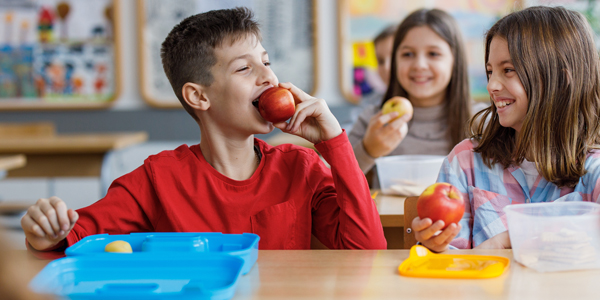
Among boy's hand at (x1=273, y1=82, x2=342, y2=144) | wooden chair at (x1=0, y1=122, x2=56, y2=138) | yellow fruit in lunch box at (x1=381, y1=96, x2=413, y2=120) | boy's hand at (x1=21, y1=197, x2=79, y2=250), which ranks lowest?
wooden chair at (x1=0, y1=122, x2=56, y2=138)

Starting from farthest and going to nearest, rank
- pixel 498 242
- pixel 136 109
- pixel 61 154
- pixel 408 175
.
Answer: pixel 136 109, pixel 61 154, pixel 408 175, pixel 498 242

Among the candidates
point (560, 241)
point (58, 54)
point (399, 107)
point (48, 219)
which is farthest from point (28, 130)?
point (560, 241)

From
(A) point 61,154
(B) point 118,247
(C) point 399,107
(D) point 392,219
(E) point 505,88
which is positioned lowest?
(A) point 61,154

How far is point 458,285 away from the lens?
2.51ft

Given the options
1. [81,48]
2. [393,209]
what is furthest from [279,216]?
[81,48]

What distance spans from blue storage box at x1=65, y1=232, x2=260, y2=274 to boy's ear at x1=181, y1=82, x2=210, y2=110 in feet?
1.49

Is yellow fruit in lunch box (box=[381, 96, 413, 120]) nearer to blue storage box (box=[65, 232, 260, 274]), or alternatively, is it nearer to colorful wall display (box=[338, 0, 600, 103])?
blue storage box (box=[65, 232, 260, 274])

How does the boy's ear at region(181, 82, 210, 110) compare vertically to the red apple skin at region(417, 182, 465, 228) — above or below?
above

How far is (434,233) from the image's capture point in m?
0.94

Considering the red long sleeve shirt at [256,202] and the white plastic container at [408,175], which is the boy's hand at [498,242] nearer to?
the red long sleeve shirt at [256,202]

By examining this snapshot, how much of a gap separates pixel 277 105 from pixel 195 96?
0.27 meters

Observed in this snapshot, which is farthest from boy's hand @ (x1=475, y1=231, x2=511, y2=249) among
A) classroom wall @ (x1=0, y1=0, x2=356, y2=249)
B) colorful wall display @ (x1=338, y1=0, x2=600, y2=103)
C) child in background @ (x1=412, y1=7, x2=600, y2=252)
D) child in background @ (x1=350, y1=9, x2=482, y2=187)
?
classroom wall @ (x1=0, y1=0, x2=356, y2=249)

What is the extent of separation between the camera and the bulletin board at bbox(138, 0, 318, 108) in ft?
12.6

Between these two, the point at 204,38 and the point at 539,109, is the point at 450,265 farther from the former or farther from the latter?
the point at 204,38
